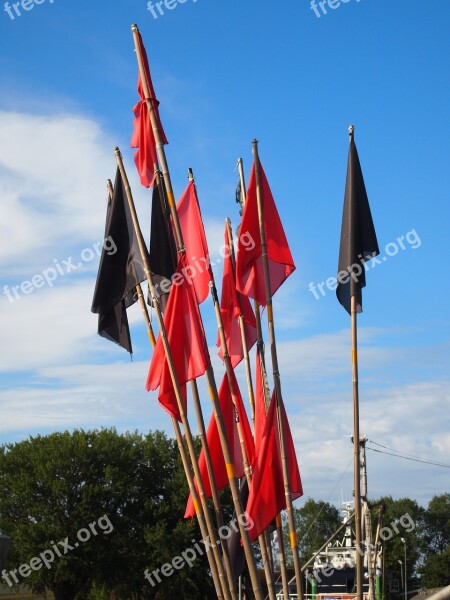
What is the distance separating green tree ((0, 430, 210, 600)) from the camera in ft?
142

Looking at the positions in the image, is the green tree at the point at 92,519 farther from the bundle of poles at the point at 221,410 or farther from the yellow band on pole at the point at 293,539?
the yellow band on pole at the point at 293,539

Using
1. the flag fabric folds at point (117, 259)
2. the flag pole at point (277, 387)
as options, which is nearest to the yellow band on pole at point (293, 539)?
the flag pole at point (277, 387)

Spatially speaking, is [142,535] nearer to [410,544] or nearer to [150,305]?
[150,305]

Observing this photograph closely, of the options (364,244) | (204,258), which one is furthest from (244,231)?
(364,244)

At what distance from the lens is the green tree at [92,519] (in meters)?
43.4

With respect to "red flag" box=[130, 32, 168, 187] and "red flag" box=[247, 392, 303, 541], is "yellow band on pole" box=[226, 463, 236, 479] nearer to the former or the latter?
"red flag" box=[247, 392, 303, 541]

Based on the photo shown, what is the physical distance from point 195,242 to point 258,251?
0.91 m

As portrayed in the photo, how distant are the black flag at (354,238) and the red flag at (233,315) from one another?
171 centimetres

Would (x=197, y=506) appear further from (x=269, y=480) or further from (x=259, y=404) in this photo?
(x=259, y=404)

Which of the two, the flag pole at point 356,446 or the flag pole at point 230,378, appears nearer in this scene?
the flag pole at point 356,446

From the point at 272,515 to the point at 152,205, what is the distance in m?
4.02

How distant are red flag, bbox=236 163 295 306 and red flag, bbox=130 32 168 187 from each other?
4.53ft

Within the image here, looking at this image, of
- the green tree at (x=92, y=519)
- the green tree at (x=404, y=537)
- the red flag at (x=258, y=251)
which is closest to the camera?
the red flag at (x=258, y=251)

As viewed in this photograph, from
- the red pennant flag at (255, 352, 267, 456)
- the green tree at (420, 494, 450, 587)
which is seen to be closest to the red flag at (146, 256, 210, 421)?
the red pennant flag at (255, 352, 267, 456)
